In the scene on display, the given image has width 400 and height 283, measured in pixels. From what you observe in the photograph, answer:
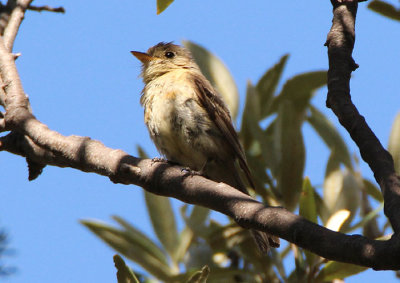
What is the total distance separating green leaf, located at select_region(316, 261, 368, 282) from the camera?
11.2 feet

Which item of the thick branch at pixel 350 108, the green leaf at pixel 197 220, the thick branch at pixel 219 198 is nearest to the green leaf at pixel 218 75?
the green leaf at pixel 197 220

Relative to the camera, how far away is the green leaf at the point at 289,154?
404 cm

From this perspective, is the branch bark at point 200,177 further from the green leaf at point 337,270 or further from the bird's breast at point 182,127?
the bird's breast at point 182,127

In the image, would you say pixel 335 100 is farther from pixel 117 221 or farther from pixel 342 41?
pixel 117 221

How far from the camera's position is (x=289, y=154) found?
4105mm

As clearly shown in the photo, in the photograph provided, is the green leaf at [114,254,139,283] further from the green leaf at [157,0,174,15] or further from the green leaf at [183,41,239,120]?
the green leaf at [183,41,239,120]

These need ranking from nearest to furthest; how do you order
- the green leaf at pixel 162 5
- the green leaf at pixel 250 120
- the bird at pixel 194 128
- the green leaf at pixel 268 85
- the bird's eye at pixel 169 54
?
the green leaf at pixel 162 5, the green leaf at pixel 250 120, the bird at pixel 194 128, the green leaf at pixel 268 85, the bird's eye at pixel 169 54

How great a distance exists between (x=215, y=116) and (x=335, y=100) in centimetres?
236

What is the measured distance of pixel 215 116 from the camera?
4.69 m

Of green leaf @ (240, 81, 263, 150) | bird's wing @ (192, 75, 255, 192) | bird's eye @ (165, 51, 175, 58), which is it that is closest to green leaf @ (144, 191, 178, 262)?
bird's wing @ (192, 75, 255, 192)

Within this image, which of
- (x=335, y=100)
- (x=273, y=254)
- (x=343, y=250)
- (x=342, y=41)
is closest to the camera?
(x=343, y=250)

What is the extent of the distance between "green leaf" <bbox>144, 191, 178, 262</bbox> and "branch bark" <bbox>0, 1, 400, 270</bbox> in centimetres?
105

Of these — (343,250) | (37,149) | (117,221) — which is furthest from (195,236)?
(343,250)

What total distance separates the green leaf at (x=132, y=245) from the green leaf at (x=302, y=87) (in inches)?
59.6
